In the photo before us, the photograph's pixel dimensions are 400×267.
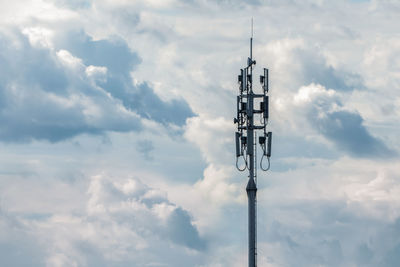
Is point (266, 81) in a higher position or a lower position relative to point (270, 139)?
higher

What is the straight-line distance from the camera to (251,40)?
322 feet

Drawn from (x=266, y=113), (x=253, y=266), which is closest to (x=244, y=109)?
(x=266, y=113)

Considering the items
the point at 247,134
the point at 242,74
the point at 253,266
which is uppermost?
the point at 242,74

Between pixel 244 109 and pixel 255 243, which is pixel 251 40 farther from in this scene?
pixel 255 243

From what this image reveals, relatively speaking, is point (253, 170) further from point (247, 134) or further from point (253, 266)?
point (253, 266)

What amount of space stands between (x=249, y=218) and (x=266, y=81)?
48.7 feet

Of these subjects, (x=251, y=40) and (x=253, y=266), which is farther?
(x=251, y=40)

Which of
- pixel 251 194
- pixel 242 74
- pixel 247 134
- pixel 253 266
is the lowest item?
pixel 253 266

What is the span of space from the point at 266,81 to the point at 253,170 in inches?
384

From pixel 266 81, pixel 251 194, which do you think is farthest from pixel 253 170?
pixel 266 81

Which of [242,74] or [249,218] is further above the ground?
[242,74]

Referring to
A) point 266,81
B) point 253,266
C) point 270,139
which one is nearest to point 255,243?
point 253,266

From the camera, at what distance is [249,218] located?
92.9 m

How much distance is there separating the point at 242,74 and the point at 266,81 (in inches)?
106
